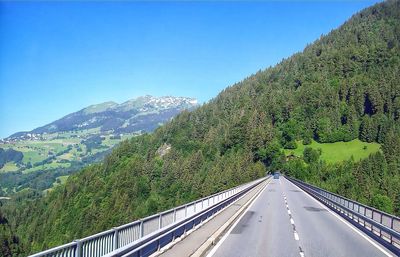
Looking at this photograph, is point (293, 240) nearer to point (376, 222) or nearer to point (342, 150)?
point (376, 222)

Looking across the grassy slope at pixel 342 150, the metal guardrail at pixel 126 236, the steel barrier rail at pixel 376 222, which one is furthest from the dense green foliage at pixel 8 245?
the metal guardrail at pixel 126 236

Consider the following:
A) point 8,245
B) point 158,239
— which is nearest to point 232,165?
point 8,245

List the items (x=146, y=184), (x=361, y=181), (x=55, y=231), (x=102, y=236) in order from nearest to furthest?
(x=102, y=236)
(x=361, y=181)
(x=55, y=231)
(x=146, y=184)

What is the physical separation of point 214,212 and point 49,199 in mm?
171419

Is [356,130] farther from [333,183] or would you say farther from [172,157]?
[172,157]

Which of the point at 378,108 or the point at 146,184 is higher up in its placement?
the point at 378,108

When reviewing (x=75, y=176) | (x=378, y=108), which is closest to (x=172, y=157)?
(x=75, y=176)

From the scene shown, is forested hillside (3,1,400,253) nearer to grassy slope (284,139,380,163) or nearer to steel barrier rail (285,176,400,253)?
grassy slope (284,139,380,163)

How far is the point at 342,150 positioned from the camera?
160500 millimetres

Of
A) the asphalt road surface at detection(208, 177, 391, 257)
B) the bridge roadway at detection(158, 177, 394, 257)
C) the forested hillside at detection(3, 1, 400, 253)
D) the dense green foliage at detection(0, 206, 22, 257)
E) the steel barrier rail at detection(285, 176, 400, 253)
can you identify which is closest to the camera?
the bridge roadway at detection(158, 177, 394, 257)

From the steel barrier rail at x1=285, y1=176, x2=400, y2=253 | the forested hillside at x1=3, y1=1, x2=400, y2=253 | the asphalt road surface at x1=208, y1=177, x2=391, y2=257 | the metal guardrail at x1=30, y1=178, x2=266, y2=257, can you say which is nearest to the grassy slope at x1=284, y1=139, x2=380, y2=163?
the forested hillside at x1=3, y1=1, x2=400, y2=253

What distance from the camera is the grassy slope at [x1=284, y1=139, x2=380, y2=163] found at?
155 m

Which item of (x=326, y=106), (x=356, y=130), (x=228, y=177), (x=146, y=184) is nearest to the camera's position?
(x=228, y=177)

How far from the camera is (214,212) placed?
97.1 feet
